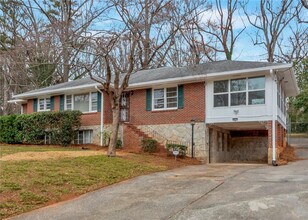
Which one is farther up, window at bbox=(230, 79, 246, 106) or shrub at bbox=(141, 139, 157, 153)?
window at bbox=(230, 79, 246, 106)

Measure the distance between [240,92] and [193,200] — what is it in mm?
9597

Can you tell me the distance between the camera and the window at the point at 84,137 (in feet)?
70.1

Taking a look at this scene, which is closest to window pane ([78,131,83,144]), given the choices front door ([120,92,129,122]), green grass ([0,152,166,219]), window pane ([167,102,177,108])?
front door ([120,92,129,122])

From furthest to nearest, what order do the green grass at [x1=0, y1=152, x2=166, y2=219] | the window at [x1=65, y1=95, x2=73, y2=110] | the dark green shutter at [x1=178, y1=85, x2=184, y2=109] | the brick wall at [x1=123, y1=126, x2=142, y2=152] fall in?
the window at [x1=65, y1=95, x2=73, y2=110] → the brick wall at [x1=123, y1=126, x2=142, y2=152] → the dark green shutter at [x1=178, y1=85, x2=184, y2=109] → the green grass at [x1=0, y1=152, x2=166, y2=219]

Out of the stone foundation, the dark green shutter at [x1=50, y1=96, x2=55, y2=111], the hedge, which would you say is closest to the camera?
the stone foundation

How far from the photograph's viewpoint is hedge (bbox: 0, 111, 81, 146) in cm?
2044

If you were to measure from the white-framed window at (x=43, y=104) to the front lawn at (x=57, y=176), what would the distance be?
10519 millimetres

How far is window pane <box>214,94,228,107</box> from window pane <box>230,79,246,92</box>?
0.51 m

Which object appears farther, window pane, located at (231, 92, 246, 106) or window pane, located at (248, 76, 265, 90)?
window pane, located at (231, 92, 246, 106)

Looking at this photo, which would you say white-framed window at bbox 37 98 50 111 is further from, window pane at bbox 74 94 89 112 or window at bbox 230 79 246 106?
window at bbox 230 79 246 106

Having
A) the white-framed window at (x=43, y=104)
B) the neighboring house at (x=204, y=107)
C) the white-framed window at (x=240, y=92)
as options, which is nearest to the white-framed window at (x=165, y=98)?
the neighboring house at (x=204, y=107)

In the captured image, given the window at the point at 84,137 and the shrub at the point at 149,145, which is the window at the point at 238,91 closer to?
the shrub at the point at 149,145

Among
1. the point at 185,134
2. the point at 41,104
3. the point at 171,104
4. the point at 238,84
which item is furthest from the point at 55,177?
the point at 41,104

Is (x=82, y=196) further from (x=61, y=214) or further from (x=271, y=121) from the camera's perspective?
(x=271, y=121)
